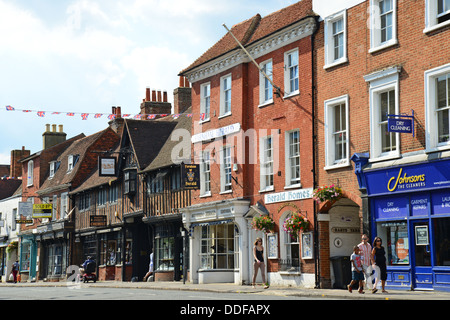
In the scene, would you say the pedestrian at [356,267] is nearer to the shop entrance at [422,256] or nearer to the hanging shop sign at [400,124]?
the shop entrance at [422,256]

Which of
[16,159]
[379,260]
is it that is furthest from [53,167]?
[379,260]

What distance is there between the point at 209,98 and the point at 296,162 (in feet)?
23.9

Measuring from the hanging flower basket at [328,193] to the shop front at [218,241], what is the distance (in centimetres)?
580

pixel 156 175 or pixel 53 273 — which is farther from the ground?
pixel 156 175

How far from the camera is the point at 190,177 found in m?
32.3

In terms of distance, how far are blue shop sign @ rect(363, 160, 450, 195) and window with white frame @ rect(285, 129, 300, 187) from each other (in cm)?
446

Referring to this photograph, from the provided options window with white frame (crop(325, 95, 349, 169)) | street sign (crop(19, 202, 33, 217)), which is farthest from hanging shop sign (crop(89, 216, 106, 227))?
window with white frame (crop(325, 95, 349, 169))

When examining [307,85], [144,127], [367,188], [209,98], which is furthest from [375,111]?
[144,127]

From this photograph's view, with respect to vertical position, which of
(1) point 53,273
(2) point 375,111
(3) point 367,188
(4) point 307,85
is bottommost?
(1) point 53,273

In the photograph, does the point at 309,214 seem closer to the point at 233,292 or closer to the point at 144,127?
the point at 233,292

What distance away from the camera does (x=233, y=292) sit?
24.1 meters

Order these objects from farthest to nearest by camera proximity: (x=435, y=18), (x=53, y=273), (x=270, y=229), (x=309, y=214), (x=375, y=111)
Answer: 1. (x=53, y=273)
2. (x=270, y=229)
3. (x=309, y=214)
4. (x=375, y=111)
5. (x=435, y=18)

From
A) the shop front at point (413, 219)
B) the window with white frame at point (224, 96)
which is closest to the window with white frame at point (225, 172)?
the window with white frame at point (224, 96)

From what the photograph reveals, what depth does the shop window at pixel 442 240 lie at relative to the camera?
66.3ft
